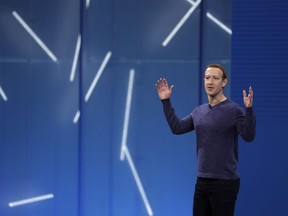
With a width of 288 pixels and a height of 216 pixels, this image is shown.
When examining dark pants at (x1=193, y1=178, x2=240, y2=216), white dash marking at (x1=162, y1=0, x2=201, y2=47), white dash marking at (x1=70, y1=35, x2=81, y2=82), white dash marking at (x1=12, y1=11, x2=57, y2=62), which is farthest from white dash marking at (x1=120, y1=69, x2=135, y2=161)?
dark pants at (x1=193, y1=178, x2=240, y2=216)

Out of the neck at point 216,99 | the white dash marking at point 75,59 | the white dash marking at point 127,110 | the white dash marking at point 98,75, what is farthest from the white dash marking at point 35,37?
the neck at point 216,99

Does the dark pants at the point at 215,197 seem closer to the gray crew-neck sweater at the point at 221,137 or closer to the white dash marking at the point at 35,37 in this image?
the gray crew-neck sweater at the point at 221,137

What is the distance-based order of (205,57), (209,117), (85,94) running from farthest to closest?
(85,94)
(205,57)
(209,117)

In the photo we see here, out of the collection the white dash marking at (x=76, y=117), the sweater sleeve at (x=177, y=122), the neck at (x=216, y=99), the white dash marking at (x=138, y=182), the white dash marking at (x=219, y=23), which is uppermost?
the white dash marking at (x=219, y=23)

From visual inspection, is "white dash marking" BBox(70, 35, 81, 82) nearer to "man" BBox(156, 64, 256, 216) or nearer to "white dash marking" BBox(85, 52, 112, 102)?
"white dash marking" BBox(85, 52, 112, 102)

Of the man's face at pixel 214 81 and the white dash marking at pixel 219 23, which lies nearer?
the man's face at pixel 214 81

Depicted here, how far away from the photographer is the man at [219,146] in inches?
125

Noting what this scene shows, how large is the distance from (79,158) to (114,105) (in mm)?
598

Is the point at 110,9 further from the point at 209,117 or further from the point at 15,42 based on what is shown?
the point at 209,117

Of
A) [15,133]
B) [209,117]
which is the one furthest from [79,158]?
[209,117]

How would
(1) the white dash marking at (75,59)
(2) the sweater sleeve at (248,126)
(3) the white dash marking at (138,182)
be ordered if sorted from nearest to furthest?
(2) the sweater sleeve at (248,126), (3) the white dash marking at (138,182), (1) the white dash marking at (75,59)

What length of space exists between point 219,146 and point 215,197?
0.96 feet

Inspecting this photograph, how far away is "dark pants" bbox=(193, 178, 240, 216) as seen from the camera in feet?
10.4

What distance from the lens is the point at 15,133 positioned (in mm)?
5246
